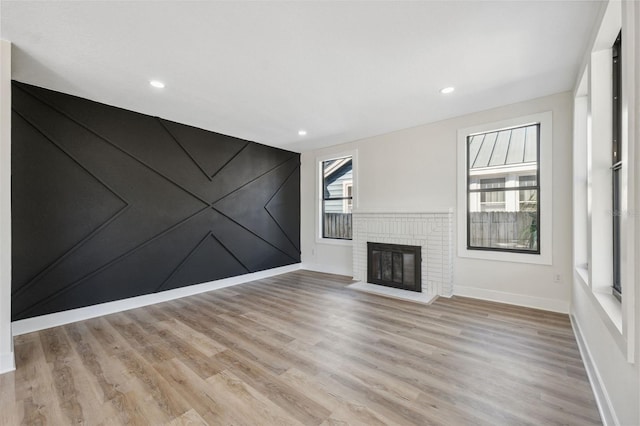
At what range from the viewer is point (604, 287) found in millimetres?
1966

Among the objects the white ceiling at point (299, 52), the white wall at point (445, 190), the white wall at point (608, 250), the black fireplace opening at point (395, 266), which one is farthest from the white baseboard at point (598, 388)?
the white ceiling at point (299, 52)

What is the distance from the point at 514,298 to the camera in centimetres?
357

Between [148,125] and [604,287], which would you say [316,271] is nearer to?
[148,125]

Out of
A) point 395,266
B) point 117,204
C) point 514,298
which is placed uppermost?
Result: point 117,204

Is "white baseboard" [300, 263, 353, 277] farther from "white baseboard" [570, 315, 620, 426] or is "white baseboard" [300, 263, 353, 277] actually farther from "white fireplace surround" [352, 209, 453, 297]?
"white baseboard" [570, 315, 620, 426]

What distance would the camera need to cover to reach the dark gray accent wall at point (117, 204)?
2910mm

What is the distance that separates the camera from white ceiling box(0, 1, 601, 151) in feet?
6.25

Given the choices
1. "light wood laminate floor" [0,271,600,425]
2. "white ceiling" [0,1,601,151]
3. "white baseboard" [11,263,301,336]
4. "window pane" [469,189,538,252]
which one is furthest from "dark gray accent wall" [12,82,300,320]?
"window pane" [469,189,538,252]

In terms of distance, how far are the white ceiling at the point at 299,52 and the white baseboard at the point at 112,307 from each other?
8.44 feet

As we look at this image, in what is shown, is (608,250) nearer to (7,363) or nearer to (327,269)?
(327,269)

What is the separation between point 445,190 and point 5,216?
197 inches

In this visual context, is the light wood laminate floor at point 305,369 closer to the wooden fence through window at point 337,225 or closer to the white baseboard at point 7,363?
the white baseboard at point 7,363

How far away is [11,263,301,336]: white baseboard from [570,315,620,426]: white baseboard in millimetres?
4561

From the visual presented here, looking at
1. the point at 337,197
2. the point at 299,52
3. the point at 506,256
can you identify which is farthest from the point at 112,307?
the point at 506,256
